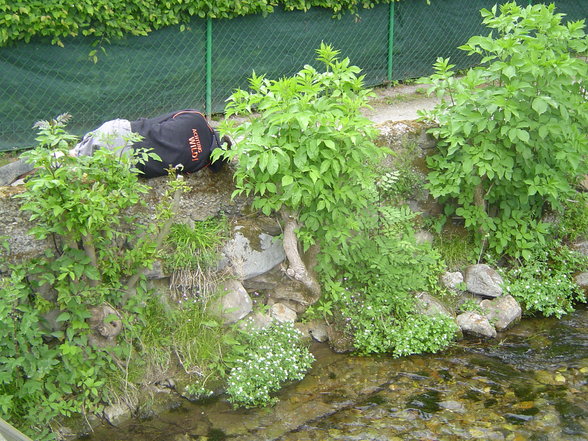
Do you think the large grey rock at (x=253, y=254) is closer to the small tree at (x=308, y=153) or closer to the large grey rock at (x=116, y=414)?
the small tree at (x=308, y=153)

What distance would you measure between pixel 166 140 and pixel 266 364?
1936 mm

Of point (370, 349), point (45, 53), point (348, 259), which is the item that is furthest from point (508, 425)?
point (45, 53)

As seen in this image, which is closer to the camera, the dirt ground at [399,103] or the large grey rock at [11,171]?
the large grey rock at [11,171]

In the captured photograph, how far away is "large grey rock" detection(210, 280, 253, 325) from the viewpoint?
604 centimetres

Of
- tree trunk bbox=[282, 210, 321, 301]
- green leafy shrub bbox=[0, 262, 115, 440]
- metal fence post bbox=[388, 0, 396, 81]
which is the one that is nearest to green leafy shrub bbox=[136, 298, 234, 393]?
green leafy shrub bbox=[0, 262, 115, 440]

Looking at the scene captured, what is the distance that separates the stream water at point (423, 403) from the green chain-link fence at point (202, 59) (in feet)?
11.3

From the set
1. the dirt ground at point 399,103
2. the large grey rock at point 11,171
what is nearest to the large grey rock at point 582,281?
the dirt ground at point 399,103

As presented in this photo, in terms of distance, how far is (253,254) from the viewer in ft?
20.8

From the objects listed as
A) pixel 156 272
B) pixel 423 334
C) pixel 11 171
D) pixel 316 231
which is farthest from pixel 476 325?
pixel 11 171

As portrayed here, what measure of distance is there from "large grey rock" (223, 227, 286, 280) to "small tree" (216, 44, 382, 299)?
271mm

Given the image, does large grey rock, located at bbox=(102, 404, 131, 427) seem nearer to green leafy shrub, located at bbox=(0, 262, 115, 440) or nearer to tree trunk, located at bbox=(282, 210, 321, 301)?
green leafy shrub, located at bbox=(0, 262, 115, 440)

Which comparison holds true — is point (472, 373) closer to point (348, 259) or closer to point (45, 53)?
point (348, 259)

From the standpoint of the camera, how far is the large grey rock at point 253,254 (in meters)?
6.24

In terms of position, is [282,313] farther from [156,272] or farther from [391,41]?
[391,41]
